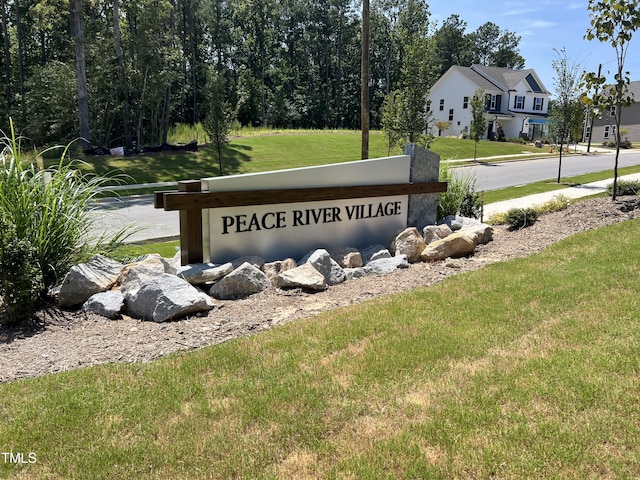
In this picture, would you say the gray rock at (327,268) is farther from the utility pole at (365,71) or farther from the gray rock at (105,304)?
the utility pole at (365,71)

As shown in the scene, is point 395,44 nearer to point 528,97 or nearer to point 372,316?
point 528,97

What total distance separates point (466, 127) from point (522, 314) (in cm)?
5311

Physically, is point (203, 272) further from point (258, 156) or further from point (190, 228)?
point (258, 156)

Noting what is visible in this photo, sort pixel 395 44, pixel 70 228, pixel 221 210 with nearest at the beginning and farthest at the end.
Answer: pixel 70 228 < pixel 221 210 < pixel 395 44

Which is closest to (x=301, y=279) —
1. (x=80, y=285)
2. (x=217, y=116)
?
(x=80, y=285)

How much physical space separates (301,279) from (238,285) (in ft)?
2.36

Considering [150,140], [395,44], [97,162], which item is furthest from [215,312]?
[395,44]

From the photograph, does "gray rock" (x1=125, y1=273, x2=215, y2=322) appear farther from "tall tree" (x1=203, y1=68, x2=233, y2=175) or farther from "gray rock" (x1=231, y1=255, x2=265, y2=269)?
"tall tree" (x1=203, y1=68, x2=233, y2=175)

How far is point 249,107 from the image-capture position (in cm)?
5447

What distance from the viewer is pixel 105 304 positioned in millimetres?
5055

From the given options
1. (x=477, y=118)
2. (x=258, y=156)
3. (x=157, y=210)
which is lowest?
(x=157, y=210)

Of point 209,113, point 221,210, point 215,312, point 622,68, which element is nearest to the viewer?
point 215,312

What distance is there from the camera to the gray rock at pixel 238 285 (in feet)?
18.7

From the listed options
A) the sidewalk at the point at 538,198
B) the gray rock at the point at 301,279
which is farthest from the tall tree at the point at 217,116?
the gray rock at the point at 301,279
